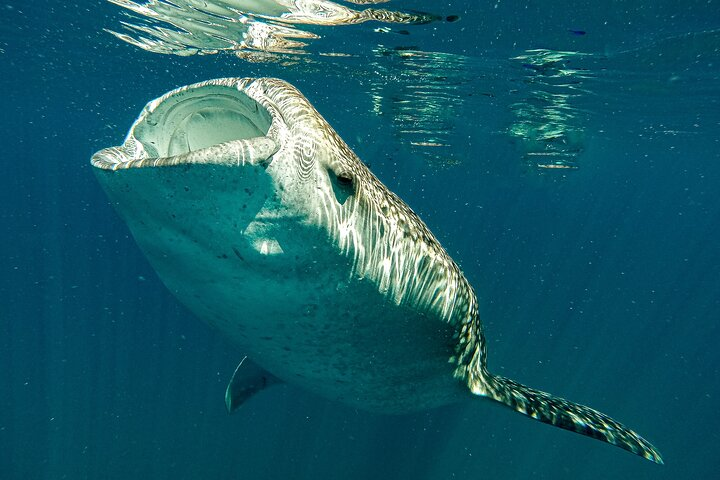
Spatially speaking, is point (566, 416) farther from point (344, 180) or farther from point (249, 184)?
point (249, 184)

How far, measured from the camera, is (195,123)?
2592 millimetres

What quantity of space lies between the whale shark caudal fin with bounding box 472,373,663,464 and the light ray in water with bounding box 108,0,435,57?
25.7 ft

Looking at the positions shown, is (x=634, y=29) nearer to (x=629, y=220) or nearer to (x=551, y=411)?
(x=551, y=411)

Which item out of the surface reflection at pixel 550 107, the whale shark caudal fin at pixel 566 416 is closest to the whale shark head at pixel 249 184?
the whale shark caudal fin at pixel 566 416

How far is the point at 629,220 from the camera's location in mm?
117188

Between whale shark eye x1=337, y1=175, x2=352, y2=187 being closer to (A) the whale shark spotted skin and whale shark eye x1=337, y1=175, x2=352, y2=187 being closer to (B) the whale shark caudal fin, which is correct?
(A) the whale shark spotted skin

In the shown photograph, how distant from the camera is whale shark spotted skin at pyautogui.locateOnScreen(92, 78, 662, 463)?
1909 mm

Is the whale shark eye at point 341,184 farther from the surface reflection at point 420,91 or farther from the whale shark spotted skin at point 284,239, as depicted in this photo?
the surface reflection at point 420,91

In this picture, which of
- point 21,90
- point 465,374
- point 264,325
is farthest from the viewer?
point 21,90

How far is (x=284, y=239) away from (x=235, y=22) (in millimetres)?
11235

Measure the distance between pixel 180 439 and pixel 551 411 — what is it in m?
15.4

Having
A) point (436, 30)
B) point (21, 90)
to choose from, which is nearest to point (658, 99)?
point (436, 30)

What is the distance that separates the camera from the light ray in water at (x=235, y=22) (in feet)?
32.8

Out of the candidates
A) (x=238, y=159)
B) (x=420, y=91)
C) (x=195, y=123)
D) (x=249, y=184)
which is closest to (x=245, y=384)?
(x=195, y=123)
